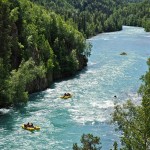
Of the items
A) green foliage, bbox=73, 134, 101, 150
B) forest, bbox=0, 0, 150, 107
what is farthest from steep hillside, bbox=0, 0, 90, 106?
green foliage, bbox=73, 134, 101, 150

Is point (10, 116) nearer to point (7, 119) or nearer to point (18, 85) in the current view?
point (7, 119)

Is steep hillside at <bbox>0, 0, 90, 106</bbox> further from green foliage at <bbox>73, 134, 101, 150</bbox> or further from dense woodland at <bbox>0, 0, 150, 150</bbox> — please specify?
green foliage at <bbox>73, 134, 101, 150</bbox>

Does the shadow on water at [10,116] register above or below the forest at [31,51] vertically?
below

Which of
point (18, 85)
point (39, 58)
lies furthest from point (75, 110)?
point (39, 58)

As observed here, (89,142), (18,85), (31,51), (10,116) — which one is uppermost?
(89,142)

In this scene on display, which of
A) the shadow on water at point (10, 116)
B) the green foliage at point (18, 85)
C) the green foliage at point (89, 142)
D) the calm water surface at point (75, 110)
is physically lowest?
the calm water surface at point (75, 110)

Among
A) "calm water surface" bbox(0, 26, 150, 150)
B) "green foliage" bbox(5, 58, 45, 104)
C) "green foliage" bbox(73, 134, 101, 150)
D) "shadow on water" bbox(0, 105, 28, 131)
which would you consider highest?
"green foliage" bbox(73, 134, 101, 150)

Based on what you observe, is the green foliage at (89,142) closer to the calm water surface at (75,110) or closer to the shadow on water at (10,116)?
the calm water surface at (75,110)

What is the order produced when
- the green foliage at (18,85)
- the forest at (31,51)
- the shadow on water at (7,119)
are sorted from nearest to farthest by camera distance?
the shadow on water at (7,119) < the green foliage at (18,85) < the forest at (31,51)

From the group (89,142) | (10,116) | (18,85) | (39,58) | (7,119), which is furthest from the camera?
(39,58)

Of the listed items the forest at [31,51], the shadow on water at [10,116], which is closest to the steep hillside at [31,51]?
the forest at [31,51]
